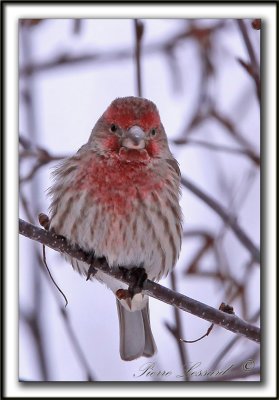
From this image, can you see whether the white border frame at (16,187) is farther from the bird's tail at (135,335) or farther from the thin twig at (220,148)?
the bird's tail at (135,335)

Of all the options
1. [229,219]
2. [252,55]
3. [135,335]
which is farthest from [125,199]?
[252,55]

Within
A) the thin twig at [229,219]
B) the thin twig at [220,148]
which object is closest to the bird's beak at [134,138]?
the thin twig at [220,148]

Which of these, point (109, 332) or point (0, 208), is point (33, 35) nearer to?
point (0, 208)

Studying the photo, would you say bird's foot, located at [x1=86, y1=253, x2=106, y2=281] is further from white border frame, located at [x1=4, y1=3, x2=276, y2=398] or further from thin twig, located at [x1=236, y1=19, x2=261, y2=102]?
thin twig, located at [x1=236, y1=19, x2=261, y2=102]

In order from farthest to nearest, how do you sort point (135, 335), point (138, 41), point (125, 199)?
point (135, 335), point (125, 199), point (138, 41)

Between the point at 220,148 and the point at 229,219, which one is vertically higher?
the point at 220,148

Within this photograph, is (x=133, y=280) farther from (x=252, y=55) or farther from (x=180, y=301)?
(x=252, y=55)
